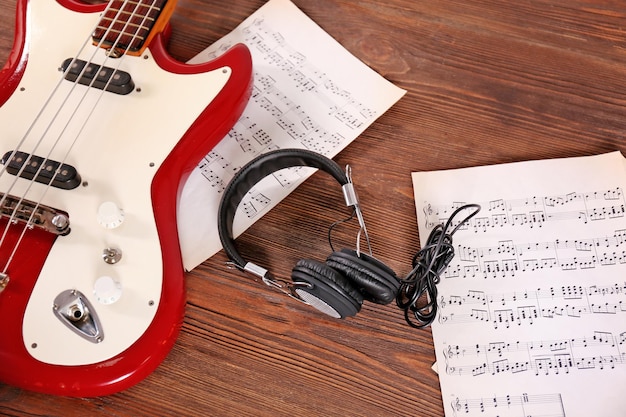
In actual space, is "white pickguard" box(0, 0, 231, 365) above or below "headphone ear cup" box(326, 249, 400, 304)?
below

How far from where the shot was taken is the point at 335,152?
39.5 inches

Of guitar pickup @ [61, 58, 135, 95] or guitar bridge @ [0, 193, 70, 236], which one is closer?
guitar bridge @ [0, 193, 70, 236]

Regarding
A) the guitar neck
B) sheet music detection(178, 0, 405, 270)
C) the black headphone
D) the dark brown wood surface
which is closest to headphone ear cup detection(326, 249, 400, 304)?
the black headphone

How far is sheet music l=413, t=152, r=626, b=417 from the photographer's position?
836 mm

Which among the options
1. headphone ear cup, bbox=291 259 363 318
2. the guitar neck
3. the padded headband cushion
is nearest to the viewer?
headphone ear cup, bbox=291 259 363 318

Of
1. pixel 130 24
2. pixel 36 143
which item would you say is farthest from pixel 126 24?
pixel 36 143

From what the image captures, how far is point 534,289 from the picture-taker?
0.90m

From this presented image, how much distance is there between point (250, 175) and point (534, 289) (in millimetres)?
443

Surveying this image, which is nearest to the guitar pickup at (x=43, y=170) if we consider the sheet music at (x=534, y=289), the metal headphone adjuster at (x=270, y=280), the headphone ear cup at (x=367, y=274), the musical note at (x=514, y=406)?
the metal headphone adjuster at (x=270, y=280)

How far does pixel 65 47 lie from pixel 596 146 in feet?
2.88

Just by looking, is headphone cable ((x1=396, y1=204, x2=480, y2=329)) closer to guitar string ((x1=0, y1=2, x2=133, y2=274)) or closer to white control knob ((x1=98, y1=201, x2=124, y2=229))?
white control knob ((x1=98, y1=201, x2=124, y2=229))

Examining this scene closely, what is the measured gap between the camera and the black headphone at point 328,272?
2.55 ft

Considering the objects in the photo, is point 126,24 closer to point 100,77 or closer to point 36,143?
point 100,77

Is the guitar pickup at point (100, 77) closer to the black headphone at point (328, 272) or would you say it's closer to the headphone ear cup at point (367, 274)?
the black headphone at point (328, 272)
